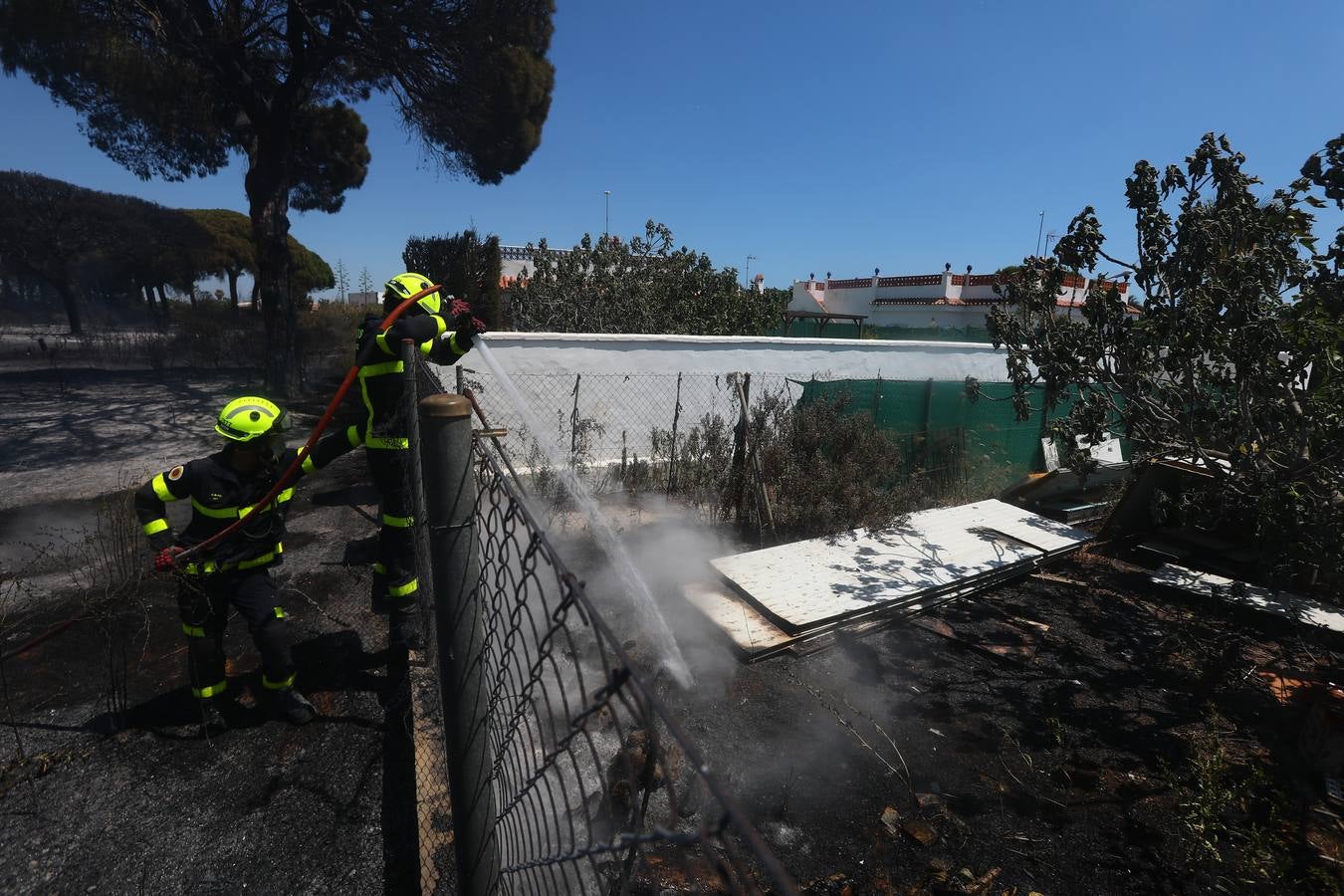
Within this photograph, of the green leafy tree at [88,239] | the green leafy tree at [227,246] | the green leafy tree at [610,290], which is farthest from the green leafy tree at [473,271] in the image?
the green leafy tree at [227,246]

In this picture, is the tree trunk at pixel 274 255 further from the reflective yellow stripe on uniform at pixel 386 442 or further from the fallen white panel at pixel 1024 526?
the fallen white panel at pixel 1024 526

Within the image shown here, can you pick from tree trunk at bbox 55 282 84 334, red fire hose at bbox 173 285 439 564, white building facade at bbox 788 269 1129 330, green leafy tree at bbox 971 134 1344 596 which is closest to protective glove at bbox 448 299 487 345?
red fire hose at bbox 173 285 439 564

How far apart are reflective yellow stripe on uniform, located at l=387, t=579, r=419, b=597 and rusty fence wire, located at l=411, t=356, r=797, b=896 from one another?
374 millimetres

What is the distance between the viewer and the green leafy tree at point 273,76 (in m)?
10.3

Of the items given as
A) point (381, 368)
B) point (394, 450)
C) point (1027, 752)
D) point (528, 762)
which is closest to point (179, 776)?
point (394, 450)

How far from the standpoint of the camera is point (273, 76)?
40.2ft

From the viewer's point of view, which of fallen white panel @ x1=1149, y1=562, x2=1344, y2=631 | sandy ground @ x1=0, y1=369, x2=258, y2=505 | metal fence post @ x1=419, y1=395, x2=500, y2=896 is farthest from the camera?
sandy ground @ x1=0, y1=369, x2=258, y2=505

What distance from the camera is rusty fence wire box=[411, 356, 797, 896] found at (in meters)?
0.72

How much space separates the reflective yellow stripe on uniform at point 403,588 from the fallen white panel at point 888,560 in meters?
2.29

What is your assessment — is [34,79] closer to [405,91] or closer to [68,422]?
[405,91]

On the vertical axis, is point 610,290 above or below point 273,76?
below

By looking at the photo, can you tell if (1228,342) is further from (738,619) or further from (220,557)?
(220,557)

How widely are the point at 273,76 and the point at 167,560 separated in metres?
13.7

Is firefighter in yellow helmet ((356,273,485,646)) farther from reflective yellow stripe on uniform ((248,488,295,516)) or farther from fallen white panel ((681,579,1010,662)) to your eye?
fallen white panel ((681,579,1010,662))
